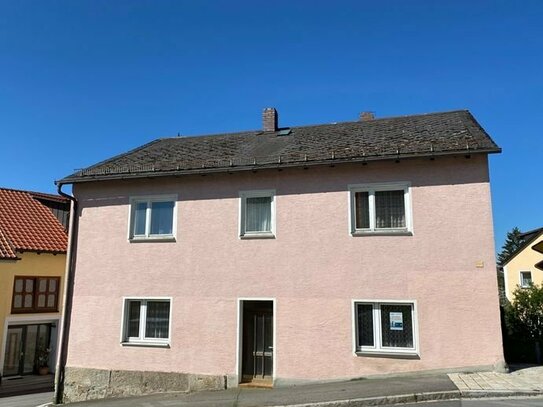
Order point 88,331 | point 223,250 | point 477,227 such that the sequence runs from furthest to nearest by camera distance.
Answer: point 88,331
point 223,250
point 477,227

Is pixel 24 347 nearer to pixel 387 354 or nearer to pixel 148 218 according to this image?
pixel 148 218

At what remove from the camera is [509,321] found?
13602 mm

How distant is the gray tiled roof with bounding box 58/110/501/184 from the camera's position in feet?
38.3

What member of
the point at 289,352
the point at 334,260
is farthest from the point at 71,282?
the point at 334,260

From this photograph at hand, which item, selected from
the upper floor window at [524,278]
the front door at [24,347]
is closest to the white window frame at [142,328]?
the front door at [24,347]

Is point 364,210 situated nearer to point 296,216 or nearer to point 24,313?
point 296,216

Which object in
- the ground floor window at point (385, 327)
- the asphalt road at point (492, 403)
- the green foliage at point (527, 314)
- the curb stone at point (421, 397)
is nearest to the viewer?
the asphalt road at point (492, 403)

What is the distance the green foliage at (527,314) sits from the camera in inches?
515

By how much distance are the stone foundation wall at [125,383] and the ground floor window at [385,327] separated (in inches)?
154

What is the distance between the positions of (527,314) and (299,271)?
713 cm

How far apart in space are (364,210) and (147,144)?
31.3 ft

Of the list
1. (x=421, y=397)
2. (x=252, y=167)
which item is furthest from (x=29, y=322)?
(x=421, y=397)

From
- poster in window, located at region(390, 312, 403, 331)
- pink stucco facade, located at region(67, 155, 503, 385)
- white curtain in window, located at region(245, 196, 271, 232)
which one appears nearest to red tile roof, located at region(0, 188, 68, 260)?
pink stucco facade, located at region(67, 155, 503, 385)

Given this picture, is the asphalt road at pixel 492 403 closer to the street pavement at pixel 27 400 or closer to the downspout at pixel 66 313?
the downspout at pixel 66 313
